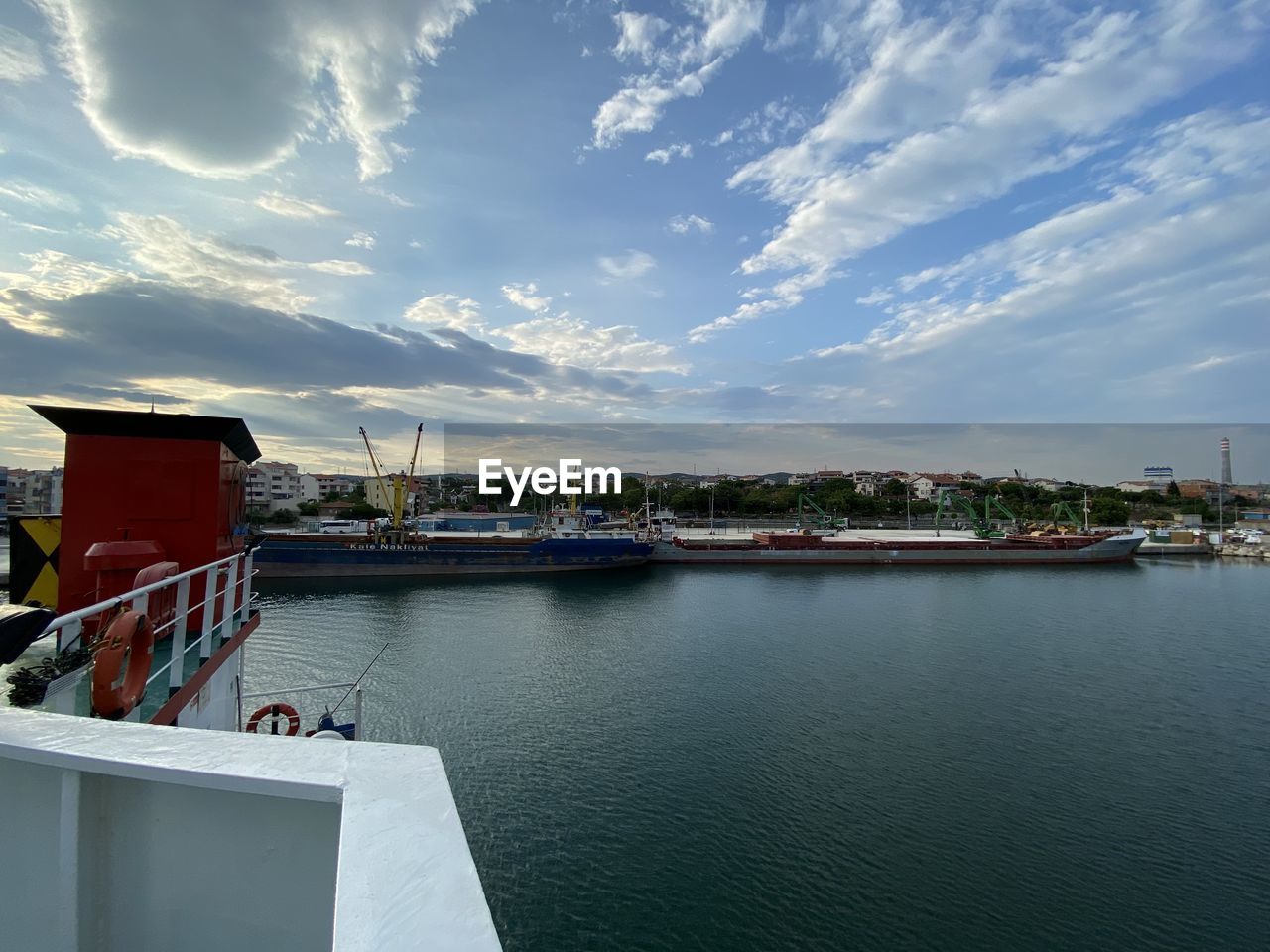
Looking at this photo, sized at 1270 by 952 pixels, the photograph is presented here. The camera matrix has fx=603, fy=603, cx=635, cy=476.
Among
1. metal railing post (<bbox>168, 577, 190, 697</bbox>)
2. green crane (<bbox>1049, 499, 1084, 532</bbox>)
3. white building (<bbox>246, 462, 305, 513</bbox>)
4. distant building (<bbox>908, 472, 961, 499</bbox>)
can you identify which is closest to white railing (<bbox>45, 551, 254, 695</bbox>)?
metal railing post (<bbox>168, 577, 190, 697</bbox>)

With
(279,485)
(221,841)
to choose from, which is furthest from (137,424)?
(279,485)

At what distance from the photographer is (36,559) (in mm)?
5688

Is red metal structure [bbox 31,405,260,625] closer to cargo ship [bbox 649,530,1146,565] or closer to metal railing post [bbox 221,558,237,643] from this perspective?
metal railing post [bbox 221,558,237,643]

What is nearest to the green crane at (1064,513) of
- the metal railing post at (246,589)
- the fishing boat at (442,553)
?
the fishing boat at (442,553)

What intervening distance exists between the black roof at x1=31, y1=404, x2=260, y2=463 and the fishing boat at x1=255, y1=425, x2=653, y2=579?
84.1 ft

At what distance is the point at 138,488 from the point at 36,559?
1.38 meters

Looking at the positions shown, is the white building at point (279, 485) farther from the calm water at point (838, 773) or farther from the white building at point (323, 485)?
the calm water at point (838, 773)

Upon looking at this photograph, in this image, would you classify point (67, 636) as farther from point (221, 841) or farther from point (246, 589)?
point (246, 589)

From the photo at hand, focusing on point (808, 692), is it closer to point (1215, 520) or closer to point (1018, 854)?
point (1018, 854)

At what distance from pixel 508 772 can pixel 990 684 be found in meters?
10.7

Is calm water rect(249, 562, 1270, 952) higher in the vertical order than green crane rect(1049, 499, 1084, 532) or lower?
lower

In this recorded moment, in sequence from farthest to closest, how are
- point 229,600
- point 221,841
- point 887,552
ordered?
point 887,552
point 229,600
point 221,841

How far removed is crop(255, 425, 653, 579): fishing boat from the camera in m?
29.1

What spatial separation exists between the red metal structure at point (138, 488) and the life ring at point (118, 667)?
2.27 meters
